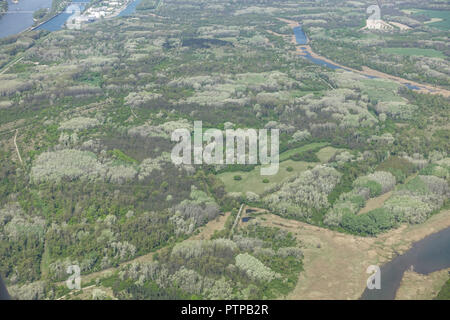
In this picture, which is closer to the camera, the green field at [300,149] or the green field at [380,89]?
the green field at [300,149]

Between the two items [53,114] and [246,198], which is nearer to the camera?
[246,198]

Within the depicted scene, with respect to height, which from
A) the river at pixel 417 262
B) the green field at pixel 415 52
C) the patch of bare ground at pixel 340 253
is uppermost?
the green field at pixel 415 52

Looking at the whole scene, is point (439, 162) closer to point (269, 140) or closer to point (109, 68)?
point (269, 140)

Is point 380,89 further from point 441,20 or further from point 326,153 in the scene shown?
point 441,20

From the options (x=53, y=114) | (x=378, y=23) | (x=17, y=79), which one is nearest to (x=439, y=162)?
(x=53, y=114)

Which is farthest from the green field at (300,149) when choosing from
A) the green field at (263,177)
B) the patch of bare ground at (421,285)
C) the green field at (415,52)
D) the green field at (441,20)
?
the green field at (441,20)

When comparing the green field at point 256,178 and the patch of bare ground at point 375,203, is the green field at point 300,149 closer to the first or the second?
the green field at point 256,178
